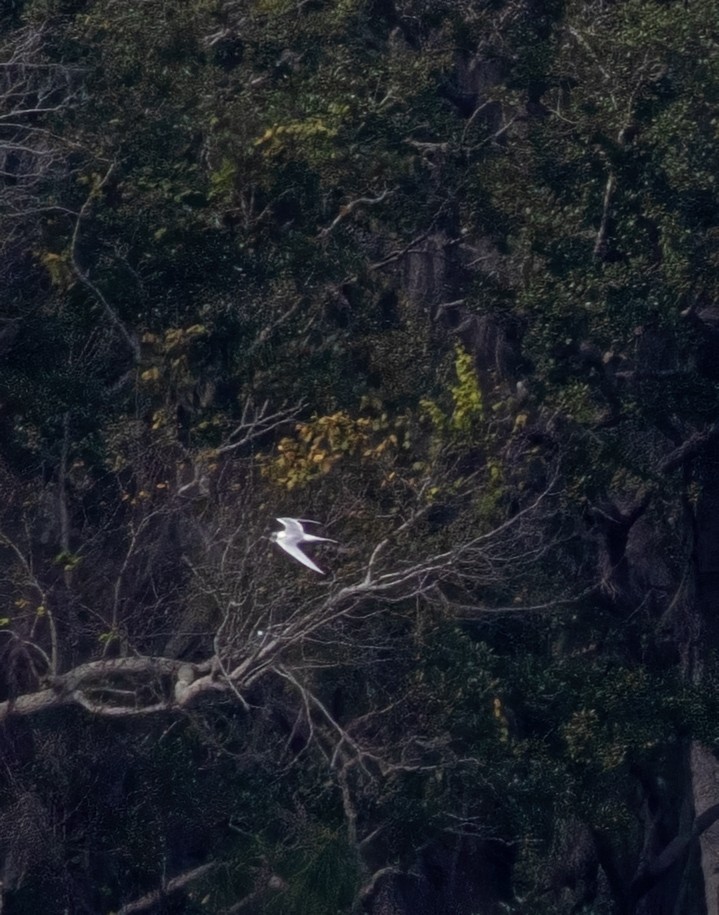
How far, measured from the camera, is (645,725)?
1205 cm

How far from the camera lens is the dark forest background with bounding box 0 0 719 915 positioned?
10930 millimetres

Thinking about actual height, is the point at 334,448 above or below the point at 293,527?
below

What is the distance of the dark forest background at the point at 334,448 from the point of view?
1093cm

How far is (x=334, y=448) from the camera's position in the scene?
10805mm

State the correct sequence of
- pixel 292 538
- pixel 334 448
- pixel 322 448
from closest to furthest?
pixel 292 538, pixel 334 448, pixel 322 448

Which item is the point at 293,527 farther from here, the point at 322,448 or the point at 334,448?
the point at 322,448

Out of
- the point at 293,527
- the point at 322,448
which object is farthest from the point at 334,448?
the point at 293,527

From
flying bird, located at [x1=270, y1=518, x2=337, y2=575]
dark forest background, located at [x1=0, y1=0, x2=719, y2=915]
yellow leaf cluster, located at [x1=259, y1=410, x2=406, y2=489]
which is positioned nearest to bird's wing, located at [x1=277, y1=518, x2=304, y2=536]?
flying bird, located at [x1=270, y1=518, x2=337, y2=575]

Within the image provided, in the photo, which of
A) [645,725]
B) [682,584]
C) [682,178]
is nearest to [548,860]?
[645,725]

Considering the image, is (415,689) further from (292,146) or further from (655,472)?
(292,146)

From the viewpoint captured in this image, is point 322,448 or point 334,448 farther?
point 322,448

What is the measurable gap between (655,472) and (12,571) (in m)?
5.93

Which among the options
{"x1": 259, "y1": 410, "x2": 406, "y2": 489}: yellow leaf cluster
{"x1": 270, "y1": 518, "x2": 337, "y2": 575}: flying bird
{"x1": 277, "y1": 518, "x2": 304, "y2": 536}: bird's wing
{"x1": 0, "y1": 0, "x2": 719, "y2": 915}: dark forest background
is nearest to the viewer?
{"x1": 270, "y1": 518, "x2": 337, "y2": 575}: flying bird

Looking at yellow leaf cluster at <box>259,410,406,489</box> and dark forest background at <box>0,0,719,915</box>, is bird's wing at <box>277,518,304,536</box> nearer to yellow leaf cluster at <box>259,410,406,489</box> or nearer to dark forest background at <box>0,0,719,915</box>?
dark forest background at <box>0,0,719,915</box>
